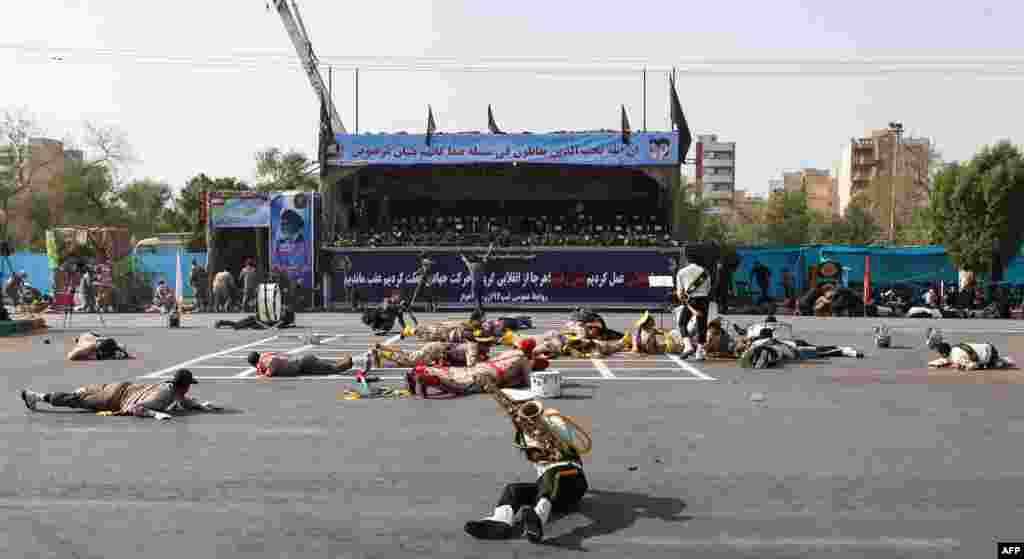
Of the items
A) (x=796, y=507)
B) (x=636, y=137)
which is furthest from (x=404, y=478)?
(x=636, y=137)

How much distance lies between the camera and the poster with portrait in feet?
109

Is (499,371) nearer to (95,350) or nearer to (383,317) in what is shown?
(95,350)

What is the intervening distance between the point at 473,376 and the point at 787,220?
76.1 meters

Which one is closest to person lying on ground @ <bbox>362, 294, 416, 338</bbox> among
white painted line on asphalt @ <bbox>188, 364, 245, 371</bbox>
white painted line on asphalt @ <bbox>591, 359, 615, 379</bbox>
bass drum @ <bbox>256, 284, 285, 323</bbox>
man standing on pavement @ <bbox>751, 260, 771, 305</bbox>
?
bass drum @ <bbox>256, 284, 285, 323</bbox>

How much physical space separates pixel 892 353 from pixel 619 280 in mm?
16157

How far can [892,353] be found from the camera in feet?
55.2

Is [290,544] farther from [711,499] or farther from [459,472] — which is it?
[711,499]

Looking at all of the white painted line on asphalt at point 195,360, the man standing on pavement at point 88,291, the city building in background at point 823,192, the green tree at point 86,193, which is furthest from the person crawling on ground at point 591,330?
the city building in background at point 823,192

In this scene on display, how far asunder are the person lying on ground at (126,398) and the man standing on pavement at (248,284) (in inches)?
852

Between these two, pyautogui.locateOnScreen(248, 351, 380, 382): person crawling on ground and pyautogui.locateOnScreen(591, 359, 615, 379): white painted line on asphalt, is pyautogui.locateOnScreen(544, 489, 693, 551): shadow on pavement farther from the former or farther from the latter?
pyautogui.locateOnScreen(248, 351, 380, 382): person crawling on ground

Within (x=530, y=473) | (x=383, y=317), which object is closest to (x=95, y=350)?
(x=383, y=317)

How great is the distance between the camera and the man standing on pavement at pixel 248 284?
103 feet

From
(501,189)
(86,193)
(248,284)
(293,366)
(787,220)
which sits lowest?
(293,366)

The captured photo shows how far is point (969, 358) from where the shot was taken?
13.9 metres
